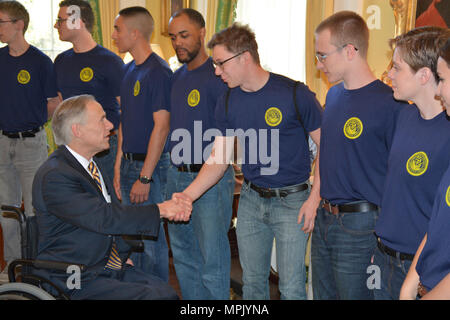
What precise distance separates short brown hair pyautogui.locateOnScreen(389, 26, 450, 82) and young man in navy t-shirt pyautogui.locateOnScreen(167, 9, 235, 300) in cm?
142

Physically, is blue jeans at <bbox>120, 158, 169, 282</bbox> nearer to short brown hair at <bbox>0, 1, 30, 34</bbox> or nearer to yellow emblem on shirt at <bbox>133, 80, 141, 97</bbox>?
yellow emblem on shirt at <bbox>133, 80, 141, 97</bbox>

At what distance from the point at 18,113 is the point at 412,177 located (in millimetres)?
3300

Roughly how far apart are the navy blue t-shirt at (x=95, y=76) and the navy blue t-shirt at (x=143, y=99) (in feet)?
0.96

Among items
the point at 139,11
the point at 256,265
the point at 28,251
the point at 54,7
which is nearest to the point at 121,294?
the point at 28,251

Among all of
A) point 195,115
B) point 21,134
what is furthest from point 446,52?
point 21,134

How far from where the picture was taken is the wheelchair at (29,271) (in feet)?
7.32

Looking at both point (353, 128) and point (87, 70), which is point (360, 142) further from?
point (87, 70)

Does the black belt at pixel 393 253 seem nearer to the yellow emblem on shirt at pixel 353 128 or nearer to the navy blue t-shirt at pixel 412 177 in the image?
the navy blue t-shirt at pixel 412 177

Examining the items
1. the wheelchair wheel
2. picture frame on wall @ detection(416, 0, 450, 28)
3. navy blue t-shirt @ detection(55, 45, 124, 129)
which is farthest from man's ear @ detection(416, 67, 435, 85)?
navy blue t-shirt @ detection(55, 45, 124, 129)

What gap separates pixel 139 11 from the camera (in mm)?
3764

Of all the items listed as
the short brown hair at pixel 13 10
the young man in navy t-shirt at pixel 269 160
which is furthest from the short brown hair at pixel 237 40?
the short brown hair at pixel 13 10

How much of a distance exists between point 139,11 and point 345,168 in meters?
2.19

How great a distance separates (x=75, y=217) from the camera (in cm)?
246

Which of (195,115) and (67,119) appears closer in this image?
(67,119)
